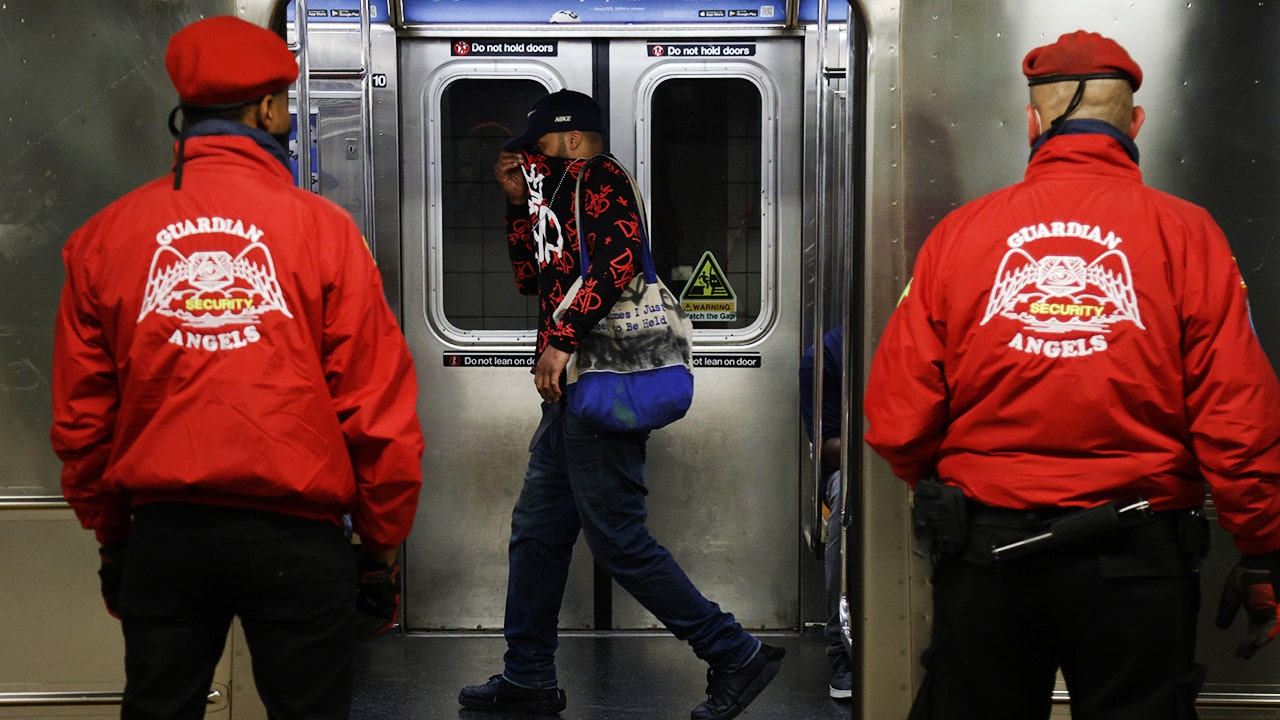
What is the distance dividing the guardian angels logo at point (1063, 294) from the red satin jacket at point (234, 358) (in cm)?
115

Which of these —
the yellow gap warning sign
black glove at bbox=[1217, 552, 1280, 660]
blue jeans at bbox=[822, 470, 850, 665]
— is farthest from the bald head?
the yellow gap warning sign

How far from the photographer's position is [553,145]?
4.11 m

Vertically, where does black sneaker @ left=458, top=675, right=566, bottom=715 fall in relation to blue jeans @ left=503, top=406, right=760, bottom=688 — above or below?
below

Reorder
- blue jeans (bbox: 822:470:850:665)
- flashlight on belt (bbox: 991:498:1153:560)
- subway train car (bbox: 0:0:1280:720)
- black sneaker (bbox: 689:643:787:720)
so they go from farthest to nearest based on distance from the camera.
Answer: subway train car (bbox: 0:0:1280:720), blue jeans (bbox: 822:470:850:665), black sneaker (bbox: 689:643:787:720), flashlight on belt (bbox: 991:498:1153:560)

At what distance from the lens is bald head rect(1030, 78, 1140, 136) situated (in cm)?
266

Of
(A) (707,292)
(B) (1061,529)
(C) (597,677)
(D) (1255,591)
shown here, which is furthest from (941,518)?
(A) (707,292)

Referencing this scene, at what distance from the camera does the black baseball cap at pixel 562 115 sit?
4066 mm

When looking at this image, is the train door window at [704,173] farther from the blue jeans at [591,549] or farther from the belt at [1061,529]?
the belt at [1061,529]

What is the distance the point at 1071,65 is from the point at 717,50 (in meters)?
2.45

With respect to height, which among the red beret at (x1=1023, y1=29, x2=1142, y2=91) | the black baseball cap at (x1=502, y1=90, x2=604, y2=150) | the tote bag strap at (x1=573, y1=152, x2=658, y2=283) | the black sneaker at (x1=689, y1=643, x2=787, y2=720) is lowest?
the black sneaker at (x1=689, y1=643, x2=787, y2=720)

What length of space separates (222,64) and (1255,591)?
2235 millimetres

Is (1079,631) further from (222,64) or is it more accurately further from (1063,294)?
(222,64)

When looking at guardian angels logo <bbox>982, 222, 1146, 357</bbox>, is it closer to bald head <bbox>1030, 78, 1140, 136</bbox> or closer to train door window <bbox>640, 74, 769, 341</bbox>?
bald head <bbox>1030, 78, 1140, 136</bbox>

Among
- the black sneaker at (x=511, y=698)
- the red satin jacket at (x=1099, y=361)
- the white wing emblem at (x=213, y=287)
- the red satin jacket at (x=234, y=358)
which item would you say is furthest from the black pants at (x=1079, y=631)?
the black sneaker at (x=511, y=698)
